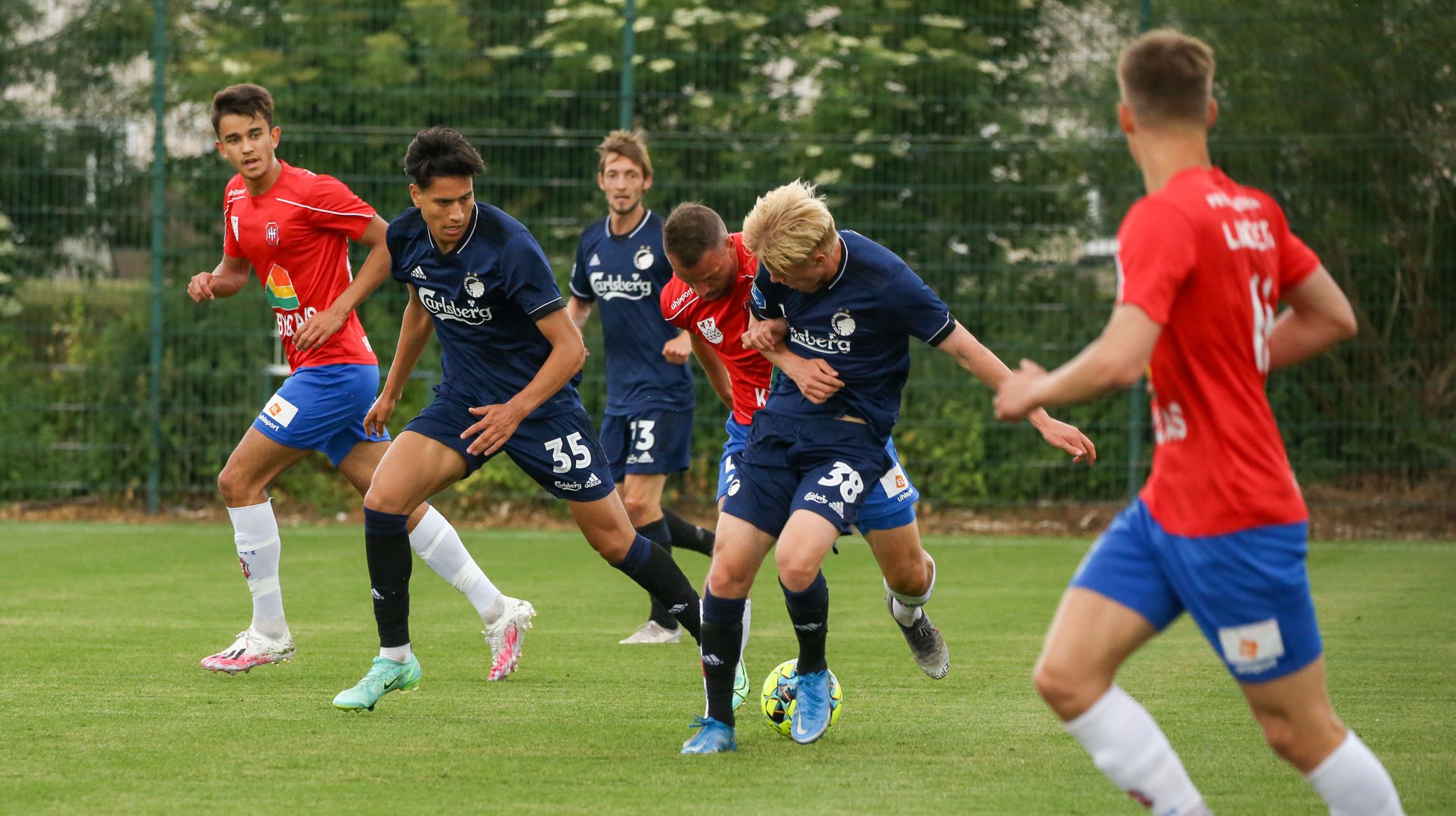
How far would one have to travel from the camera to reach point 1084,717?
11.1 feet

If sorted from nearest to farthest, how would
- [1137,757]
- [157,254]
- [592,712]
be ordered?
[1137,757], [592,712], [157,254]

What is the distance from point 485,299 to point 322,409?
3.87 ft

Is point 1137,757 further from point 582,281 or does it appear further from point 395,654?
point 582,281

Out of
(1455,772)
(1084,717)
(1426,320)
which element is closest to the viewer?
(1084,717)

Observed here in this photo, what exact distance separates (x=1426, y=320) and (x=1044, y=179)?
10.2 feet

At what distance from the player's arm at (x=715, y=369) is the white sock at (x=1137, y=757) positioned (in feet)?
10.3

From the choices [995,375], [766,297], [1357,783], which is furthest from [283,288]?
[1357,783]

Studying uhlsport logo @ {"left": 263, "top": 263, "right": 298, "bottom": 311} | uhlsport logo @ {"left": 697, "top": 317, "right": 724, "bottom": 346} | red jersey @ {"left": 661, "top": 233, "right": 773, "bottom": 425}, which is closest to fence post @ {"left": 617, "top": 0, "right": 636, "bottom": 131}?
uhlsport logo @ {"left": 263, "top": 263, "right": 298, "bottom": 311}

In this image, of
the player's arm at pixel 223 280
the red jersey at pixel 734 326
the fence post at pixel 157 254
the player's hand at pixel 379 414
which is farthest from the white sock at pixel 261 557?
the fence post at pixel 157 254

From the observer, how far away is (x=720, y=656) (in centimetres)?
498

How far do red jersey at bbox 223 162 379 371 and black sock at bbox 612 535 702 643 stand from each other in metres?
1.53

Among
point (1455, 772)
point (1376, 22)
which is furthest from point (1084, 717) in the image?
point (1376, 22)

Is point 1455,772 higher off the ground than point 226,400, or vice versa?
point 1455,772

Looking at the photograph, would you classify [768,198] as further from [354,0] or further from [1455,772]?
[354,0]
